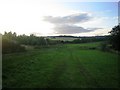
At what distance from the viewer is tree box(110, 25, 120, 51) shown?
246ft

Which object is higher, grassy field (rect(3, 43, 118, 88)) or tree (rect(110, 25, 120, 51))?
tree (rect(110, 25, 120, 51))

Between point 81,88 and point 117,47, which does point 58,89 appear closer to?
point 81,88

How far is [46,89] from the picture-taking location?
43.2 ft

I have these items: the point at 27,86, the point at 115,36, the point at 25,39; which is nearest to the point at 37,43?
the point at 25,39

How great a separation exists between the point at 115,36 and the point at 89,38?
106 meters

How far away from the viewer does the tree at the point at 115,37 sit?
74938 mm

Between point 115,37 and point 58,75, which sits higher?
point 115,37

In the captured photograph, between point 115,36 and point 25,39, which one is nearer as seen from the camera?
point 115,36

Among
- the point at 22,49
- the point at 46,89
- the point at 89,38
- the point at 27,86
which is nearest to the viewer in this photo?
the point at 46,89

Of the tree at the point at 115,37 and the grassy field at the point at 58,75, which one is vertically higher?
the tree at the point at 115,37

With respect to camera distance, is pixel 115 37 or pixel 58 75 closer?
pixel 58 75

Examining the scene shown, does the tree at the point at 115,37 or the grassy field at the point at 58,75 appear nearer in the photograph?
the grassy field at the point at 58,75

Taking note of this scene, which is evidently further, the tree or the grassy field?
the tree

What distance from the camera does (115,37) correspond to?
78062 mm
